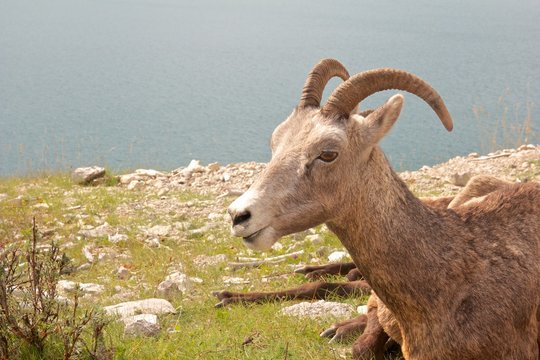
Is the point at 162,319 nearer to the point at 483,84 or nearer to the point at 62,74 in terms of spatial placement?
the point at 483,84

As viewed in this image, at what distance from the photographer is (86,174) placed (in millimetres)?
15188

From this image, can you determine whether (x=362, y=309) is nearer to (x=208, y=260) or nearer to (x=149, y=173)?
(x=208, y=260)

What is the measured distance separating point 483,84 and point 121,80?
1706cm

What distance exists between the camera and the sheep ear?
4.77 metres

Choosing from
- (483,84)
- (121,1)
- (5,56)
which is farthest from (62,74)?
(121,1)

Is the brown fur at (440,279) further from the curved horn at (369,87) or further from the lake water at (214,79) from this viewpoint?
the lake water at (214,79)

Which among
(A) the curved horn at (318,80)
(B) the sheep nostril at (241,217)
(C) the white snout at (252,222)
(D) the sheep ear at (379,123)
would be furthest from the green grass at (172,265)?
(A) the curved horn at (318,80)

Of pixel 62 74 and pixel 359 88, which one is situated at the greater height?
pixel 359 88

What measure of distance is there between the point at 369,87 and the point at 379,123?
27cm

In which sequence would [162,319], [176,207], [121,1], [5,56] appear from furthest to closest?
[121,1] → [5,56] → [176,207] → [162,319]

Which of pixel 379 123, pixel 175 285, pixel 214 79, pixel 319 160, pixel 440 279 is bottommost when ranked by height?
pixel 214 79

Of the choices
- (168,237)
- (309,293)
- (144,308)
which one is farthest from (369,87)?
(168,237)

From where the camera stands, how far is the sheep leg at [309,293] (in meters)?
7.30

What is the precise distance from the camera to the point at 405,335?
495 cm
